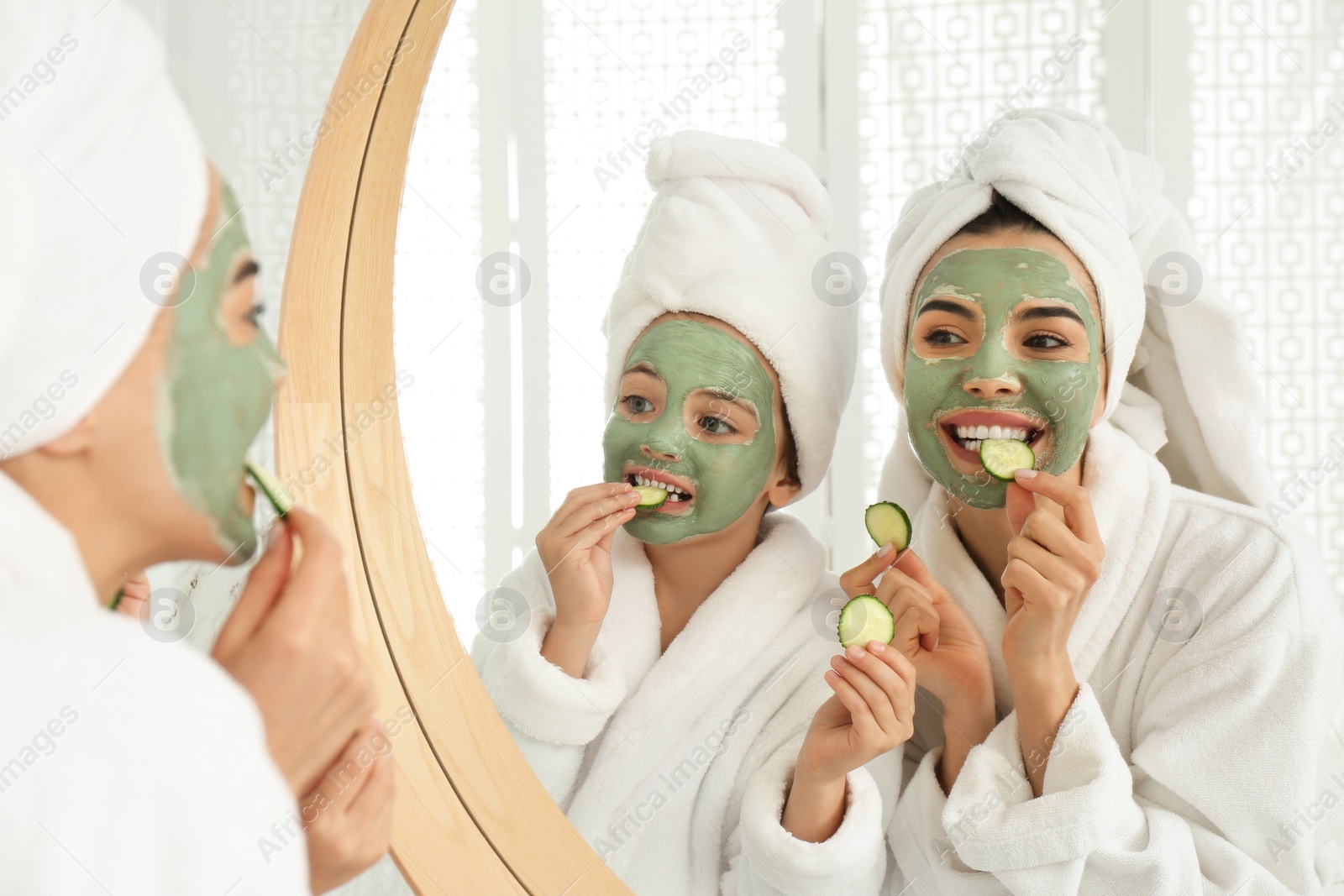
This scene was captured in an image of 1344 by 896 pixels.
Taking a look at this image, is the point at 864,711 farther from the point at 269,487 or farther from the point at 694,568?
the point at 269,487

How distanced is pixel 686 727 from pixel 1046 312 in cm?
41

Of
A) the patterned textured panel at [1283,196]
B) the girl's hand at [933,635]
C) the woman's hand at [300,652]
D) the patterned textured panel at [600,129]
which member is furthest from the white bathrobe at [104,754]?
the patterned textured panel at [1283,196]

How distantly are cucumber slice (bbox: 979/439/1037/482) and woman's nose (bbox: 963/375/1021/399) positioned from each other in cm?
3

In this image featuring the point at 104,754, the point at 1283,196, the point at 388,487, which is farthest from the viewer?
the point at 1283,196

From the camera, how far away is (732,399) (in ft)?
2.62

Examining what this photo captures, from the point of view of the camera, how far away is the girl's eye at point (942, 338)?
2.54 feet

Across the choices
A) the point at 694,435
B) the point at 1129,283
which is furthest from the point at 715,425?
the point at 1129,283

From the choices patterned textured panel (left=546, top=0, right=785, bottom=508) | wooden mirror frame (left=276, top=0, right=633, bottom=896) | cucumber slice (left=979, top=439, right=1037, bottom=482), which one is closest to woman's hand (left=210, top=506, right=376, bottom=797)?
wooden mirror frame (left=276, top=0, right=633, bottom=896)

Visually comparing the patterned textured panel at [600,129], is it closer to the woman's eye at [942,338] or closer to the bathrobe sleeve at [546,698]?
the bathrobe sleeve at [546,698]

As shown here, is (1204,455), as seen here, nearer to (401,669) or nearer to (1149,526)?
(1149,526)

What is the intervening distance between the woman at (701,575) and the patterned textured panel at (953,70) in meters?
0.24

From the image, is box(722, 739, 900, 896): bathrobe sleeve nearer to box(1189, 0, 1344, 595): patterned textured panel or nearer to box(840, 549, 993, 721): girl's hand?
box(840, 549, 993, 721): girl's hand

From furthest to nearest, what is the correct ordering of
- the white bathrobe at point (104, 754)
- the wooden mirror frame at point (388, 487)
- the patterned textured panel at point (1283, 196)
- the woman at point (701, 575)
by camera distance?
the patterned textured panel at point (1283, 196) → the woman at point (701, 575) → the wooden mirror frame at point (388, 487) → the white bathrobe at point (104, 754)

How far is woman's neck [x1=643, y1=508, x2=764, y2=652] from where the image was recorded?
34.2 inches
